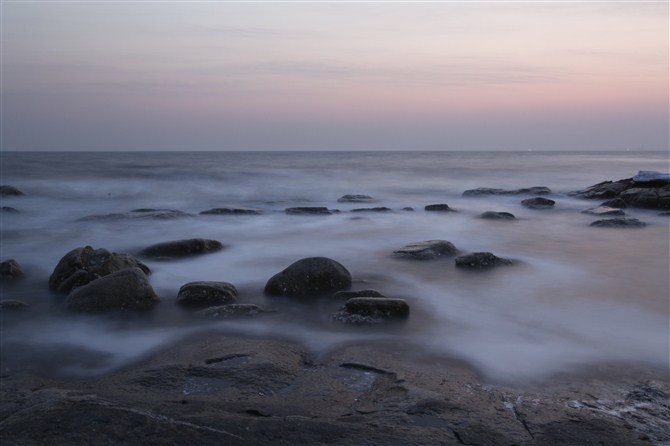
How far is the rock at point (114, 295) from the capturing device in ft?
19.3

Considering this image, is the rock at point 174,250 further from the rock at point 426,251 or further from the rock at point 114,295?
the rock at point 426,251

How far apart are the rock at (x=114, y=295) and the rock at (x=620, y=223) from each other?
9799 millimetres

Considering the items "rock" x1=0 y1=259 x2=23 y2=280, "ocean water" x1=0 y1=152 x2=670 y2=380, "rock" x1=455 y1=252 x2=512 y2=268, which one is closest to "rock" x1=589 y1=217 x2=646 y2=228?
"ocean water" x1=0 y1=152 x2=670 y2=380

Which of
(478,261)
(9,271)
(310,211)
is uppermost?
(9,271)

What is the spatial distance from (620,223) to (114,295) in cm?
1042

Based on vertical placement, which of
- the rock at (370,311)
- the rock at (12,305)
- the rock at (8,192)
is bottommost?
the rock at (370,311)

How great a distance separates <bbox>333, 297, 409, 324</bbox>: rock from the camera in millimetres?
5422

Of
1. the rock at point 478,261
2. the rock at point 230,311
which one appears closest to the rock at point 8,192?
the rock at point 230,311

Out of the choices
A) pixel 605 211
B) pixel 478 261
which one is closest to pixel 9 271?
pixel 478 261

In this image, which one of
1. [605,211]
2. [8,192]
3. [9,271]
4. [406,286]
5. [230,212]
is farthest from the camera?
[8,192]

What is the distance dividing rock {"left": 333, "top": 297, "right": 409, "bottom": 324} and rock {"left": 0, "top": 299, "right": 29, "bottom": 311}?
3285mm

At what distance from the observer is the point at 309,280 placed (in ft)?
20.9

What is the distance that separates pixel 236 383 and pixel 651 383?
2.90 m

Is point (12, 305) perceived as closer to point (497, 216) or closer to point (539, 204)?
point (497, 216)
